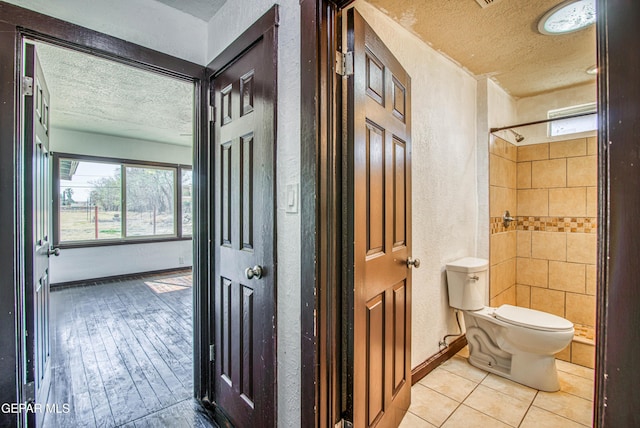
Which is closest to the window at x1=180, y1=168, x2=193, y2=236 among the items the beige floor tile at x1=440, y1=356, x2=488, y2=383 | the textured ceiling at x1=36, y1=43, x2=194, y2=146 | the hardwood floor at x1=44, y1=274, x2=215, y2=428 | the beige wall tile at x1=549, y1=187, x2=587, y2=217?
the textured ceiling at x1=36, y1=43, x2=194, y2=146

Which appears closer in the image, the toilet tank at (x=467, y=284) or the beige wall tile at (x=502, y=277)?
the toilet tank at (x=467, y=284)

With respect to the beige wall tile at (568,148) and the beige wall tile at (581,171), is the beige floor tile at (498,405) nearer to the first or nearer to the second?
the beige wall tile at (581,171)

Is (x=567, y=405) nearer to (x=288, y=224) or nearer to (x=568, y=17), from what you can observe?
(x=288, y=224)

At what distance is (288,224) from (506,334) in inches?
72.9

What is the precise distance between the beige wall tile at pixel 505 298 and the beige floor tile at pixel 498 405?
85 cm

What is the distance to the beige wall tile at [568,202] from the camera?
274 centimetres

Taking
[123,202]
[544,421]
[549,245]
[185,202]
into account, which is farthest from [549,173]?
[123,202]

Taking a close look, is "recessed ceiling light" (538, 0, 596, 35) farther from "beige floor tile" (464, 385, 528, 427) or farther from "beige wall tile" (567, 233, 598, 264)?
"beige floor tile" (464, 385, 528, 427)

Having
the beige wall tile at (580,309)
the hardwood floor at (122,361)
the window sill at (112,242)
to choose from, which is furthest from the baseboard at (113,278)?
the beige wall tile at (580,309)

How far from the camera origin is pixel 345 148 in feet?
3.96

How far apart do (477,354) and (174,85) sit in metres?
3.68

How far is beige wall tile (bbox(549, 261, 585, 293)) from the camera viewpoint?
2.73m

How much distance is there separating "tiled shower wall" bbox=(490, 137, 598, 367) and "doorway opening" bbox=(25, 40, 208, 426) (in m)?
2.73

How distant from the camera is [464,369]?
2.27 metres
